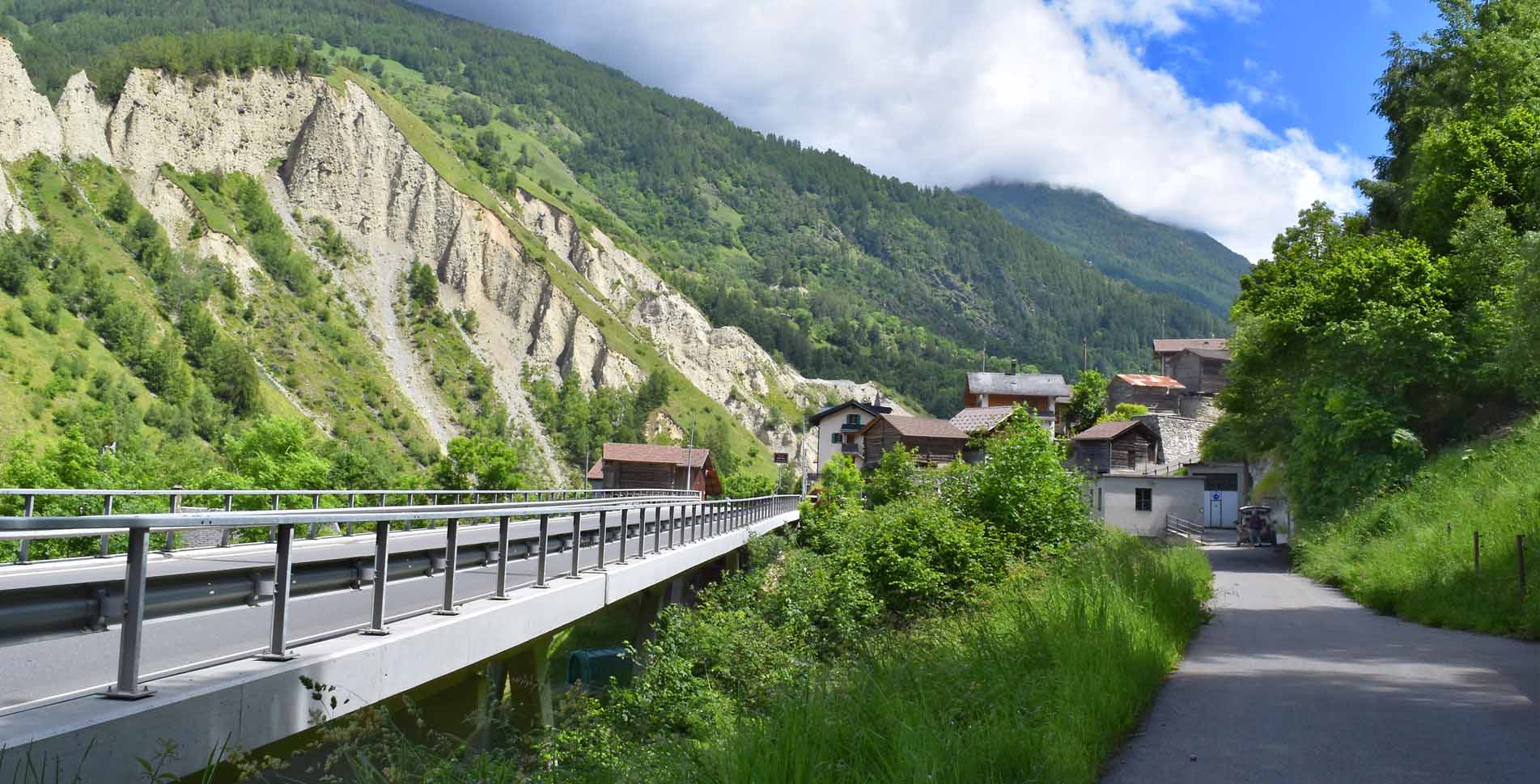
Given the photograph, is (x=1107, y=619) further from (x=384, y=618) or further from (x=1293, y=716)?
(x=384, y=618)

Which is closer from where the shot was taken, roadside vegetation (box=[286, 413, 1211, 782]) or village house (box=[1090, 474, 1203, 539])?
roadside vegetation (box=[286, 413, 1211, 782])

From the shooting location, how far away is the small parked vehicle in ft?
164

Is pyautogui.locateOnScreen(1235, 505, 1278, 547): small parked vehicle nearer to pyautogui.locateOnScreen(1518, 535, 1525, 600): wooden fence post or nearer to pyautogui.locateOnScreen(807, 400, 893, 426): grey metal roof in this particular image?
pyautogui.locateOnScreen(1518, 535, 1525, 600): wooden fence post

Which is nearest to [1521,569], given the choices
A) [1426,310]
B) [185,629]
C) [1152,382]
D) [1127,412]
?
[185,629]

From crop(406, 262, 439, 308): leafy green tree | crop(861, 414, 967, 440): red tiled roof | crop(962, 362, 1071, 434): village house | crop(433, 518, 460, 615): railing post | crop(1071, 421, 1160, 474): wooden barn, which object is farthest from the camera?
crop(406, 262, 439, 308): leafy green tree

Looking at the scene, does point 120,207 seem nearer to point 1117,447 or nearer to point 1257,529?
point 1117,447

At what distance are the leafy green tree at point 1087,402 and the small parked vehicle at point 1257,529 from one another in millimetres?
43269

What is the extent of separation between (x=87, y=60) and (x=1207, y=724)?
17469 centimetres

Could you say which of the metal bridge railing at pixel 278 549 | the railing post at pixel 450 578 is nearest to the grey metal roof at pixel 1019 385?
the metal bridge railing at pixel 278 549

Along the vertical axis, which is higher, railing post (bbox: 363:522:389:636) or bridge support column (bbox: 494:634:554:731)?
railing post (bbox: 363:522:389:636)

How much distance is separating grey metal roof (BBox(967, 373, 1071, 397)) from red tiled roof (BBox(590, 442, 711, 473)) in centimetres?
3048

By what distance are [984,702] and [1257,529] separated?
47.6 metres

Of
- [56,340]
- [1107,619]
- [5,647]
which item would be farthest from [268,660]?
[56,340]

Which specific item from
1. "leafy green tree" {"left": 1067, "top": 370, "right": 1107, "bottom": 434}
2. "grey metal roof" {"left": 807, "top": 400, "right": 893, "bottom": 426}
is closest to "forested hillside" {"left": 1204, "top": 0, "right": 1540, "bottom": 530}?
"leafy green tree" {"left": 1067, "top": 370, "right": 1107, "bottom": 434}
